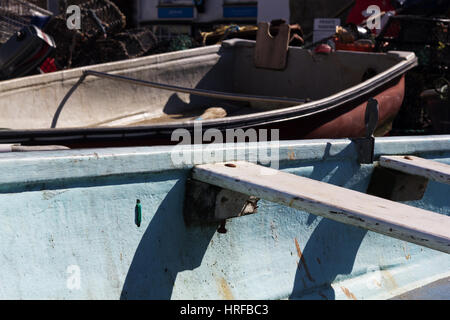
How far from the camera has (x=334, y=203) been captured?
2.04 meters

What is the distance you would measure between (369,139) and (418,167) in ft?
0.88

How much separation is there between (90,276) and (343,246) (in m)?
1.47

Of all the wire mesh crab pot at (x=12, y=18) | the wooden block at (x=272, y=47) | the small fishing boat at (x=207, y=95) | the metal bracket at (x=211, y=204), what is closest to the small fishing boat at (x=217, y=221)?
the metal bracket at (x=211, y=204)

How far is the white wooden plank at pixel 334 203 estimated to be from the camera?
1.90 meters

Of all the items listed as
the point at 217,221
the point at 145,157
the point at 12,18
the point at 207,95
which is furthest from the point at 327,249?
the point at 12,18

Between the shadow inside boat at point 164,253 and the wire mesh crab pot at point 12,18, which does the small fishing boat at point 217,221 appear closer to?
the shadow inside boat at point 164,253

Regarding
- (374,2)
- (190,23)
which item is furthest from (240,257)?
(190,23)

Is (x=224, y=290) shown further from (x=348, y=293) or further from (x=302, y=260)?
(x=348, y=293)

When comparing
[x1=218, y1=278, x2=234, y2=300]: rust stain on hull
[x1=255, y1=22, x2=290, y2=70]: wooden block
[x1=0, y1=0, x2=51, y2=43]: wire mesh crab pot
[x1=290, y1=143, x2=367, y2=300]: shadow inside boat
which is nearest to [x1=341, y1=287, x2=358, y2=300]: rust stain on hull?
[x1=290, y1=143, x2=367, y2=300]: shadow inside boat

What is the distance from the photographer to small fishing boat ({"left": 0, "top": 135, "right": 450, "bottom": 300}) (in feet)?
6.24

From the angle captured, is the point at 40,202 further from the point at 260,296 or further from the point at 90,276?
the point at 260,296

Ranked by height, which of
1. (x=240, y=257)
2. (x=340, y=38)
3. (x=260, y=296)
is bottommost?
(x=260, y=296)

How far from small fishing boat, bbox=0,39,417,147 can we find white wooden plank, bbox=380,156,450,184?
4.67 feet

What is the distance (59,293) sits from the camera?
197 cm
